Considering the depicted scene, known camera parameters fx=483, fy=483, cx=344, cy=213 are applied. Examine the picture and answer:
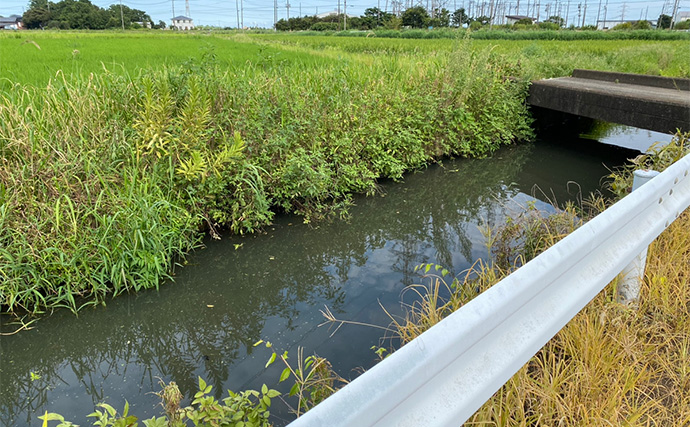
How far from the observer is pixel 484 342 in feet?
3.79

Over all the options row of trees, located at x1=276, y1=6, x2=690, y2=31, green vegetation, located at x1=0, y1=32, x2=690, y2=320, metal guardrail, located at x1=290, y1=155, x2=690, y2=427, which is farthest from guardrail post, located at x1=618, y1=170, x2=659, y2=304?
row of trees, located at x1=276, y1=6, x2=690, y2=31

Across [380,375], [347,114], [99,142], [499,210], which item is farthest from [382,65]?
[380,375]

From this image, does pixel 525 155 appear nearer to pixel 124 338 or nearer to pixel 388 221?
pixel 388 221

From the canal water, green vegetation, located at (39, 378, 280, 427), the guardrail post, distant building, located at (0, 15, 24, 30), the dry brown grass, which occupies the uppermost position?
distant building, located at (0, 15, 24, 30)

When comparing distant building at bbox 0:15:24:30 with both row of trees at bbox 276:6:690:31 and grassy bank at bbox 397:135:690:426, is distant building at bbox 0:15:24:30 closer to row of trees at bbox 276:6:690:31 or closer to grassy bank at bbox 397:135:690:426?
row of trees at bbox 276:6:690:31

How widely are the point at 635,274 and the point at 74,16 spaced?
2104 inches

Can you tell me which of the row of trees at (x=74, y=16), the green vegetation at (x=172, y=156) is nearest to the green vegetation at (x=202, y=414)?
the green vegetation at (x=172, y=156)

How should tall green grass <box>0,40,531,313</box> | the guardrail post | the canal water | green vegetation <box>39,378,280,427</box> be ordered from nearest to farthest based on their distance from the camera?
green vegetation <box>39,378,280,427</box> → the guardrail post → the canal water → tall green grass <box>0,40,531,313</box>

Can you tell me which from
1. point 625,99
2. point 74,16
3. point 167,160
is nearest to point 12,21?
point 74,16

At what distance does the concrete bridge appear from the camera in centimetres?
630

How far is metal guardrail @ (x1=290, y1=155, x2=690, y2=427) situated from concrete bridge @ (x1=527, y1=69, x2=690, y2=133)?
18.1ft

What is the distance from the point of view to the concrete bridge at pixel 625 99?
20.7ft

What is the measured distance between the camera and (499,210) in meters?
5.57

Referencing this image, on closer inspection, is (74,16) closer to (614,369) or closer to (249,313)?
(249,313)
